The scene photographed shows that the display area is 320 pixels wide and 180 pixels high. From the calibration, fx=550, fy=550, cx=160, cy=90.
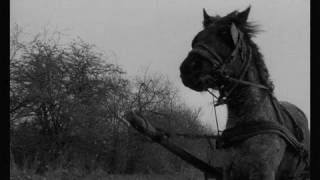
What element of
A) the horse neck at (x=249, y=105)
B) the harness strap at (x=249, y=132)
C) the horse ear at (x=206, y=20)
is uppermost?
the horse ear at (x=206, y=20)

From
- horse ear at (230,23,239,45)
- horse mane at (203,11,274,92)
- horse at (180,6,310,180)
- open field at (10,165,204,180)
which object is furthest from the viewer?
open field at (10,165,204,180)

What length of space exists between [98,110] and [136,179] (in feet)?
11.0

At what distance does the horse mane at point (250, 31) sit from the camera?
4980 mm

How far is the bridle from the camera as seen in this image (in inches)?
183

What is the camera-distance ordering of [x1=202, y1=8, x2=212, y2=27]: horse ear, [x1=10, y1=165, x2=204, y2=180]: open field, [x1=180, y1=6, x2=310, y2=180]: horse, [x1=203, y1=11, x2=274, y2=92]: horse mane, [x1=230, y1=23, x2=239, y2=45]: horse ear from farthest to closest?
[x1=10, y1=165, x2=204, y2=180]: open field, [x1=202, y1=8, x2=212, y2=27]: horse ear, [x1=203, y1=11, x2=274, y2=92]: horse mane, [x1=230, y1=23, x2=239, y2=45]: horse ear, [x1=180, y1=6, x2=310, y2=180]: horse

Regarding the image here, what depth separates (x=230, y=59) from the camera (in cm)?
480

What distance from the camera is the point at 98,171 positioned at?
2002 cm

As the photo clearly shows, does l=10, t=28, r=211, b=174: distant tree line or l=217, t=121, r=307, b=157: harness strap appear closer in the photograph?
l=217, t=121, r=307, b=157: harness strap

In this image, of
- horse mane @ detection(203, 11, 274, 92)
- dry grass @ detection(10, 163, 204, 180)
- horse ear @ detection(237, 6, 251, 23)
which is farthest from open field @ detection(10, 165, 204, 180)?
horse ear @ detection(237, 6, 251, 23)

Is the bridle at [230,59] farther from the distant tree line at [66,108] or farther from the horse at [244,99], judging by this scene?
the distant tree line at [66,108]

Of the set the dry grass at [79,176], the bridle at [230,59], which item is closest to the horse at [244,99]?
the bridle at [230,59]

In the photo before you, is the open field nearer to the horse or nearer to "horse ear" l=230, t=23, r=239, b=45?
the horse
